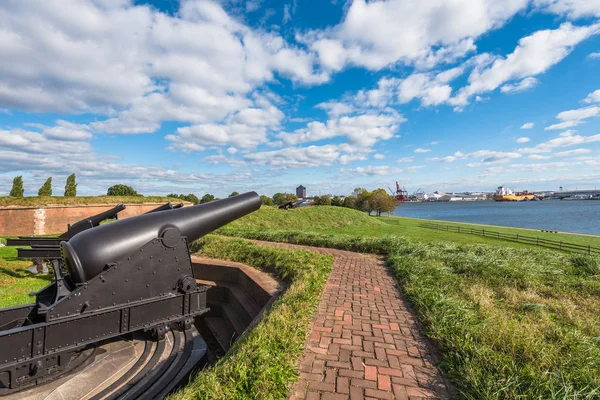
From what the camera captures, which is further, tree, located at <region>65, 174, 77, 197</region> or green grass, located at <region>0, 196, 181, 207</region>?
tree, located at <region>65, 174, 77, 197</region>

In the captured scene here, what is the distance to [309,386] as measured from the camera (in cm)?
222

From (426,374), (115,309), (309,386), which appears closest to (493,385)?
(426,374)

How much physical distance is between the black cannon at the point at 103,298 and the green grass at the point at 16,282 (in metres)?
3.32

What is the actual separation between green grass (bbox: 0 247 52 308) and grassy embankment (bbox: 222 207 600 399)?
22.7 ft

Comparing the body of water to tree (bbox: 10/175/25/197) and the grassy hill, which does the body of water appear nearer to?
the grassy hill

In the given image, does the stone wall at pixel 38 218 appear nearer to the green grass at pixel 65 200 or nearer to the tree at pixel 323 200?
the green grass at pixel 65 200

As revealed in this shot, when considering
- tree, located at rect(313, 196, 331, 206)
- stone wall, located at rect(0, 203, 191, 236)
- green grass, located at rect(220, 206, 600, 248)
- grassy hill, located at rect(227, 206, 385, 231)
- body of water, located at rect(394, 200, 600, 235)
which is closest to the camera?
stone wall, located at rect(0, 203, 191, 236)

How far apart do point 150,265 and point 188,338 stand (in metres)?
1.39

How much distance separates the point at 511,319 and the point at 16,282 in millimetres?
9628

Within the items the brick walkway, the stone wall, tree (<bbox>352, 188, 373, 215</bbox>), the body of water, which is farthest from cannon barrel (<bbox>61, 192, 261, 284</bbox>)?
tree (<bbox>352, 188, 373, 215</bbox>)

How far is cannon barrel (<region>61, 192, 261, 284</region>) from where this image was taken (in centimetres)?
281

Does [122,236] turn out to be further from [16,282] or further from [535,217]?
[535,217]

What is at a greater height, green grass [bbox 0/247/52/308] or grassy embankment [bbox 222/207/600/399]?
grassy embankment [bbox 222/207/600/399]

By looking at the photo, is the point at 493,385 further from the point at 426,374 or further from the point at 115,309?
the point at 115,309
